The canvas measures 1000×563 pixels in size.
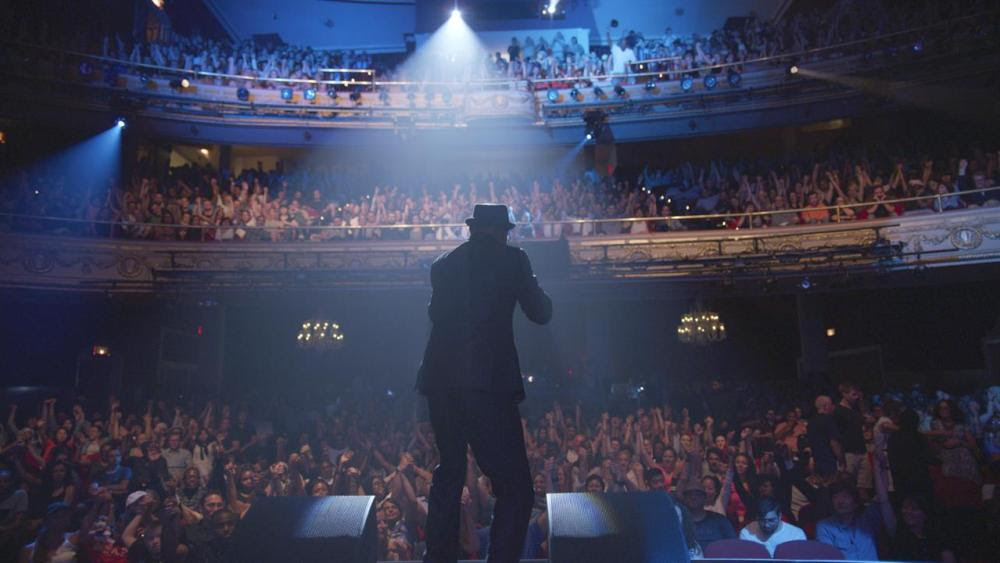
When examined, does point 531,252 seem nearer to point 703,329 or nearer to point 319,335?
point 703,329

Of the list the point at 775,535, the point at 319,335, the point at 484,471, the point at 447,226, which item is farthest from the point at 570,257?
the point at 484,471

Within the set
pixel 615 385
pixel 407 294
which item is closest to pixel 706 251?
pixel 615 385

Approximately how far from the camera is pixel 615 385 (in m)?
13.4

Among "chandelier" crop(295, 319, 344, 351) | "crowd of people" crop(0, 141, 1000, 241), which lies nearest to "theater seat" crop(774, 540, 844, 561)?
"crowd of people" crop(0, 141, 1000, 241)

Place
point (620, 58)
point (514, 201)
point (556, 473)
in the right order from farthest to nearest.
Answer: point (620, 58)
point (514, 201)
point (556, 473)

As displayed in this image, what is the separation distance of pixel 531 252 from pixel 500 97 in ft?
15.9

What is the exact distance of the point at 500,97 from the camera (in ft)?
47.5

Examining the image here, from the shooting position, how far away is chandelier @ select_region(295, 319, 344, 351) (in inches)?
435

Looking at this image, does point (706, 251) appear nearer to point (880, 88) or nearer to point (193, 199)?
point (880, 88)

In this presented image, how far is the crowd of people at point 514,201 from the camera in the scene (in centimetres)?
1131

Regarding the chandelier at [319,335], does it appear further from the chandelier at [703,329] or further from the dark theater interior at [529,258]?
the chandelier at [703,329]

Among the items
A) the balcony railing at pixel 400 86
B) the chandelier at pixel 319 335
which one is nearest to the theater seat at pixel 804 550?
the chandelier at pixel 319 335

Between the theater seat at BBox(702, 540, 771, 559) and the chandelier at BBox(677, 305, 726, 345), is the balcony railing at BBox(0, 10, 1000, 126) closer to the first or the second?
the chandelier at BBox(677, 305, 726, 345)

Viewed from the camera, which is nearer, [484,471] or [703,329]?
[484,471]
